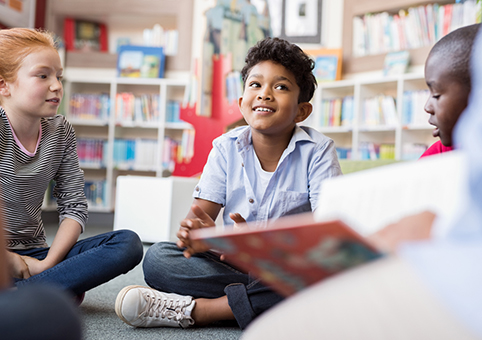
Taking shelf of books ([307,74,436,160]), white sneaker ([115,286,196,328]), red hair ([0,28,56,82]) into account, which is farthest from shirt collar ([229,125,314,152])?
shelf of books ([307,74,436,160])

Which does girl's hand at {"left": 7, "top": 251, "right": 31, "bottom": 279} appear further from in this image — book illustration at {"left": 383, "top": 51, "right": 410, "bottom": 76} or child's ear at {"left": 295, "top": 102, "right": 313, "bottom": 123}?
book illustration at {"left": 383, "top": 51, "right": 410, "bottom": 76}

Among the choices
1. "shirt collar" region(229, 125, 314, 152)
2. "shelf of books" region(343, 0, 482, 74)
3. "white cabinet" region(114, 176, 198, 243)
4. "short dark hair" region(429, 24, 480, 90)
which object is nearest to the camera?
"short dark hair" region(429, 24, 480, 90)

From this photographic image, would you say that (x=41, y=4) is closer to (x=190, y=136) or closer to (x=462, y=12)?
(x=190, y=136)

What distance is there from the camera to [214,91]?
3.08 m

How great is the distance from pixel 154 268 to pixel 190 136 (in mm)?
2732

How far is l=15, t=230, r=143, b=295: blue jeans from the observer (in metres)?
1.11

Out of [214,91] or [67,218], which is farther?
[214,91]

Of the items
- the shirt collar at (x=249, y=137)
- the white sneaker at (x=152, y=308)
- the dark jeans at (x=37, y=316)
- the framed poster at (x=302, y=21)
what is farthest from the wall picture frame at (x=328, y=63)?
the dark jeans at (x=37, y=316)

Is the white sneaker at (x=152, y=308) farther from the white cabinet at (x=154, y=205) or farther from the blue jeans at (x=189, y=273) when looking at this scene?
the white cabinet at (x=154, y=205)

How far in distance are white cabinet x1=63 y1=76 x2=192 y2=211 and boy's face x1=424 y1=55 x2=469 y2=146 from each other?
3.46 metres

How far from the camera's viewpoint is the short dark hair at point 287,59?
4.33 ft

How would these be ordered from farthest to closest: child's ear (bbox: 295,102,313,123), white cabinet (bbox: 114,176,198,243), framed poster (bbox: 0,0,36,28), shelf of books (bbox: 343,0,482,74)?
framed poster (bbox: 0,0,36,28) < shelf of books (bbox: 343,0,482,74) < white cabinet (bbox: 114,176,198,243) < child's ear (bbox: 295,102,313,123)

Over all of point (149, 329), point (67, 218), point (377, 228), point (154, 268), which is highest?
point (377, 228)

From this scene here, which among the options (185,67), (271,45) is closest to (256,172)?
(271,45)
